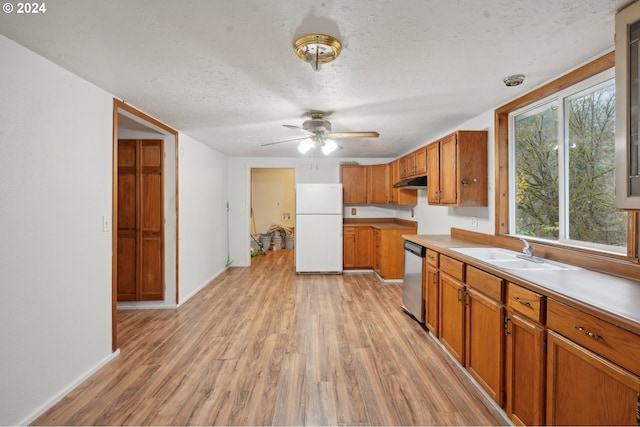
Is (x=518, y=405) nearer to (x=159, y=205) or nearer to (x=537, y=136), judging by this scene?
(x=537, y=136)

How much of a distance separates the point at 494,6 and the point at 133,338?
3.66 meters

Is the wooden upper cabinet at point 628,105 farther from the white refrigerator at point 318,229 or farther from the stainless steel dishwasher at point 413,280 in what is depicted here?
the white refrigerator at point 318,229

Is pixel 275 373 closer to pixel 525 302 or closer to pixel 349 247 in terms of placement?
pixel 525 302

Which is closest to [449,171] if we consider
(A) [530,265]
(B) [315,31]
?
(A) [530,265]

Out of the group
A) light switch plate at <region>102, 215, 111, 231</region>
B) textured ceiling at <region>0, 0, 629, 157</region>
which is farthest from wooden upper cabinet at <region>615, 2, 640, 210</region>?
light switch plate at <region>102, 215, 111, 231</region>

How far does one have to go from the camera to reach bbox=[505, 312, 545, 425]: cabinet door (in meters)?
1.39

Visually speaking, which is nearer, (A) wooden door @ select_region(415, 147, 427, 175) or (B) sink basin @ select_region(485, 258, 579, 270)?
(B) sink basin @ select_region(485, 258, 579, 270)

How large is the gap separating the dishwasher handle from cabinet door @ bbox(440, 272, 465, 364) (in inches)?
15.0

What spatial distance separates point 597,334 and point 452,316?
1263 millimetres

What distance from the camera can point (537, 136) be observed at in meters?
2.41

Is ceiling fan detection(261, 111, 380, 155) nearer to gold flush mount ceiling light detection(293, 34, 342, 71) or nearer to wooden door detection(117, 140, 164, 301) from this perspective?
gold flush mount ceiling light detection(293, 34, 342, 71)

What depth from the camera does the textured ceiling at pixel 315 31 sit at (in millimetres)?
1360

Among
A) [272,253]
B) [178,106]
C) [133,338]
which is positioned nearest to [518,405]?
[133,338]

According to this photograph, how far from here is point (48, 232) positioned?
1.82 metres
